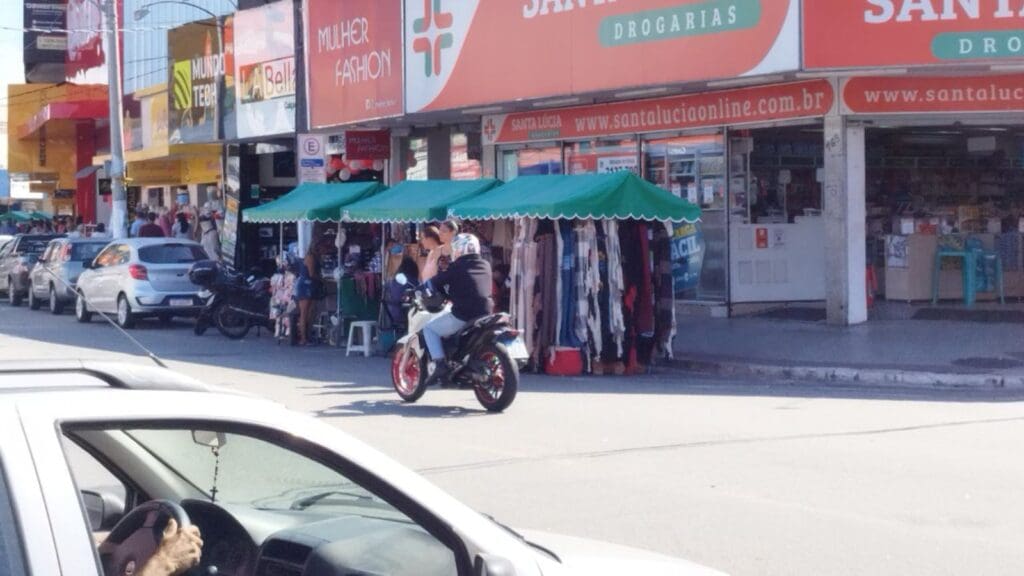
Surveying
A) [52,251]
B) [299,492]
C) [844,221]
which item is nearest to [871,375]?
[844,221]

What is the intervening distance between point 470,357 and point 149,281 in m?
12.5

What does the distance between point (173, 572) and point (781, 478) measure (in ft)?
22.6

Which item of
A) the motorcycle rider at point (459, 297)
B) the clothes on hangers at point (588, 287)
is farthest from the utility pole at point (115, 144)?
the motorcycle rider at point (459, 297)

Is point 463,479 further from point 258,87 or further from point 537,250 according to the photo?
point 258,87

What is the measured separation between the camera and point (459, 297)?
1383cm

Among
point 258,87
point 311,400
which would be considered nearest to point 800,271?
point 311,400

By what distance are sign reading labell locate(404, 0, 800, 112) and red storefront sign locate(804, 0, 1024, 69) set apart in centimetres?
36

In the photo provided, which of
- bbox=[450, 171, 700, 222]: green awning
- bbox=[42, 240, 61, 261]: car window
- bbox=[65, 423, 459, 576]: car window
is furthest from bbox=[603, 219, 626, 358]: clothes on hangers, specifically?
bbox=[42, 240, 61, 261]: car window

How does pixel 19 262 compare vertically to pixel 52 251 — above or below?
below

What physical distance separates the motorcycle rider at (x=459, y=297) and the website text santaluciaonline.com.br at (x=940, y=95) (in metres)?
7.77

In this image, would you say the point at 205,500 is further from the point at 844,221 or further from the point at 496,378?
the point at 844,221

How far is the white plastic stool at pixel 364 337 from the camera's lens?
65.5 ft

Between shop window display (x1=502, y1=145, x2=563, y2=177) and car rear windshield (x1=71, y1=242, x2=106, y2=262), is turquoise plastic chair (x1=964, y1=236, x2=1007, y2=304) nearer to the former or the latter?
shop window display (x1=502, y1=145, x2=563, y2=177)

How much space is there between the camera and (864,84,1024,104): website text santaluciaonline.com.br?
19.2 metres
